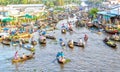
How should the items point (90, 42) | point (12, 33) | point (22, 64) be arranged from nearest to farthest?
point (22, 64)
point (90, 42)
point (12, 33)

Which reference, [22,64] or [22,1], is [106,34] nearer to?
[22,64]

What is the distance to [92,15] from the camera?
7481cm

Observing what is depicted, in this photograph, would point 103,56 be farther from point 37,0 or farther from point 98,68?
point 37,0

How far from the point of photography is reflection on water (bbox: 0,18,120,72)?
102ft

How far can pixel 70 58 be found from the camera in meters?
34.7

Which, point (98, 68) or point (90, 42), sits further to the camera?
point (90, 42)

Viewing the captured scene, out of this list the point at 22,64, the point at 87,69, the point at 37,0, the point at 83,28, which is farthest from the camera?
the point at 37,0

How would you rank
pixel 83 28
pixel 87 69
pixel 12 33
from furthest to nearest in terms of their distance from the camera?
pixel 83 28, pixel 12 33, pixel 87 69

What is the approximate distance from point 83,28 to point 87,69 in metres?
28.0

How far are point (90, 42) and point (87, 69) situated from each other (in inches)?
513

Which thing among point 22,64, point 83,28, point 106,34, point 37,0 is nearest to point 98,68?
point 22,64

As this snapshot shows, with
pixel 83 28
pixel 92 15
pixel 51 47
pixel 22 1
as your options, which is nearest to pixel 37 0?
pixel 22 1

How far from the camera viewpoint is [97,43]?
42312 mm

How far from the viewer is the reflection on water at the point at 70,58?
31.0 m
